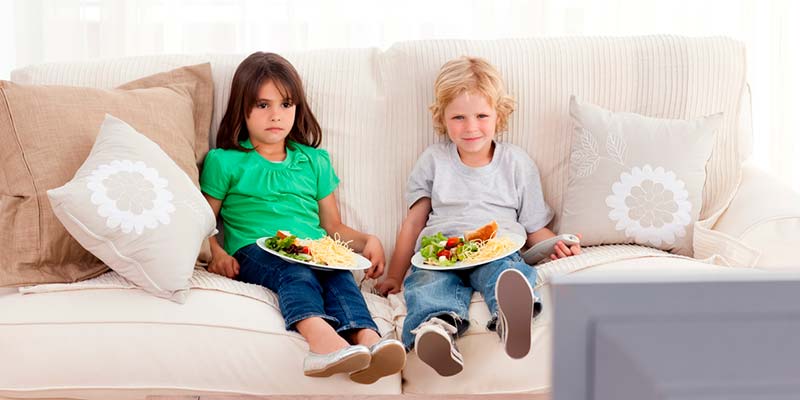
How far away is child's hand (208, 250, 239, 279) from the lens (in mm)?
2148

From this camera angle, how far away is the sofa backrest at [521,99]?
2.38 m

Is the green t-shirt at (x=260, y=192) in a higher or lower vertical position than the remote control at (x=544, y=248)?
higher

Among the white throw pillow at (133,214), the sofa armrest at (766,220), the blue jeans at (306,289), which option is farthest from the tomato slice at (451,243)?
the sofa armrest at (766,220)

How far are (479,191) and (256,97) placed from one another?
0.63 m

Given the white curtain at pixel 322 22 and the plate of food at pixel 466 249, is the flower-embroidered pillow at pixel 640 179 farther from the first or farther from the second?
the white curtain at pixel 322 22

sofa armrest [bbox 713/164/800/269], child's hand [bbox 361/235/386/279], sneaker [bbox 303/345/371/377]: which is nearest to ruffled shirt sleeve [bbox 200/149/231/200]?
child's hand [bbox 361/235/386/279]

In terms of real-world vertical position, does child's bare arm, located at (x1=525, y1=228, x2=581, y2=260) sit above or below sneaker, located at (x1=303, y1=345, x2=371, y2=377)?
above

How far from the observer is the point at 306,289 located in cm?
195

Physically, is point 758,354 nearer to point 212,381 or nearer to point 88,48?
point 212,381

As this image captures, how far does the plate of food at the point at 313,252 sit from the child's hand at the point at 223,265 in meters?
0.08

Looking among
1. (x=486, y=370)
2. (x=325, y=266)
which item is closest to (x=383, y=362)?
(x=486, y=370)

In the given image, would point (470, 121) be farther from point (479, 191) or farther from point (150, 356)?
point (150, 356)

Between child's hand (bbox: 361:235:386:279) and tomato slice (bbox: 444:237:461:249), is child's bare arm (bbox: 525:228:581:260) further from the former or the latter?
child's hand (bbox: 361:235:386:279)

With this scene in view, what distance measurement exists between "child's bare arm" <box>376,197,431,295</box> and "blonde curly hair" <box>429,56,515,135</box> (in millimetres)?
218
